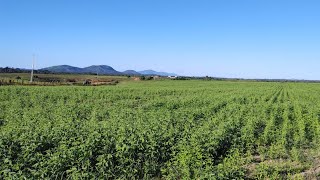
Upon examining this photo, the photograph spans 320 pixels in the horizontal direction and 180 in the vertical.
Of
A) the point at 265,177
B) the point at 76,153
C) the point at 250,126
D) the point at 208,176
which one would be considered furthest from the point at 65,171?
the point at 250,126

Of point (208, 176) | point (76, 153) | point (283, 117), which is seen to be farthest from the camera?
point (283, 117)

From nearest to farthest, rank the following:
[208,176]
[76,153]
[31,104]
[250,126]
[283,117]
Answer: [208,176], [76,153], [250,126], [283,117], [31,104]

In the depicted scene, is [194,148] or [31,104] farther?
[31,104]

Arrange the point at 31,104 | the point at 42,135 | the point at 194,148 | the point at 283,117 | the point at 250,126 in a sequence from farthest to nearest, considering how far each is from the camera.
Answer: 1. the point at 31,104
2. the point at 283,117
3. the point at 250,126
4. the point at 42,135
5. the point at 194,148

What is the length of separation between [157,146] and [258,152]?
12.4 feet

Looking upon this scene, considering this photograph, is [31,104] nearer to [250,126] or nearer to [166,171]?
[250,126]

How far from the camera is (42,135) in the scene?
31.4 feet

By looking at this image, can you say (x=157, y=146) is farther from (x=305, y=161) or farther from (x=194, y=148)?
(x=305, y=161)

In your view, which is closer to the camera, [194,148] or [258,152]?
[194,148]

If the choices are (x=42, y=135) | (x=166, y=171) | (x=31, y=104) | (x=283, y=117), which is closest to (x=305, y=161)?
(x=166, y=171)

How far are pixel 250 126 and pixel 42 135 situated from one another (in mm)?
7692

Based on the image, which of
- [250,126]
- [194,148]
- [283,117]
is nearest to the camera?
[194,148]

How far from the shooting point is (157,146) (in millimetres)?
9266

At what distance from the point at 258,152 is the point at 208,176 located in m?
4.84
